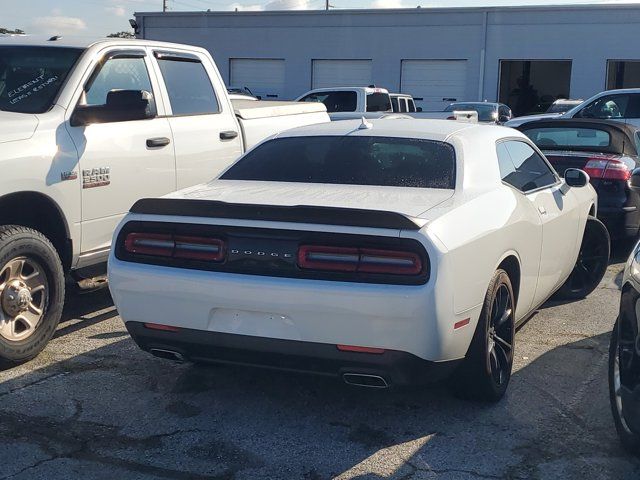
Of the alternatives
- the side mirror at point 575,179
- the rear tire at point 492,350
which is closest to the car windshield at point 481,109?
the side mirror at point 575,179

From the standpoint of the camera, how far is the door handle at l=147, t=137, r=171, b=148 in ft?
20.4

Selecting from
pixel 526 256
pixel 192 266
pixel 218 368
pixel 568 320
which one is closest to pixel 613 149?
pixel 568 320

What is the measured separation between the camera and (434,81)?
34.4 m

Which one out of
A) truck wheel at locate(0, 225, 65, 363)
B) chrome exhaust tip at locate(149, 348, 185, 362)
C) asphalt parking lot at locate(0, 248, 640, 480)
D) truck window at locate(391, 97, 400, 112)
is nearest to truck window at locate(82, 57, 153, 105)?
truck wheel at locate(0, 225, 65, 363)

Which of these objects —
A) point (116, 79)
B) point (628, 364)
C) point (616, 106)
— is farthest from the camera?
point (616, 106)

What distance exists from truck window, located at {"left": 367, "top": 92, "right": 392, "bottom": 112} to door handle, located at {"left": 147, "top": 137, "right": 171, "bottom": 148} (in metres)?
12.3

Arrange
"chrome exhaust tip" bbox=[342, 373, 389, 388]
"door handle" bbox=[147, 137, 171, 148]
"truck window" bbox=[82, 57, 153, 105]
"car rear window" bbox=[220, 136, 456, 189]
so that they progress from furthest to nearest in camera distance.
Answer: "door handle" bbox=[147, 137, 171, 148], "truck window" bbox=[82, 57, 153, 105], "car rear window" bbox=[220, 136, 456, 189], "chrome exhaust tip" bbox=[342, 373, 389, 388]

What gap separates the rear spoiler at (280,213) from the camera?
12.5 feet

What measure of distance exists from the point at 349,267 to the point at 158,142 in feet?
9.69

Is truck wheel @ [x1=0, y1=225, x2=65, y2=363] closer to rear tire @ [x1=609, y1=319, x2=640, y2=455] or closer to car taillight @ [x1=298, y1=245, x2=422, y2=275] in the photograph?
car taillight @ [x1=298, y1=245, x2=422, y2=275]

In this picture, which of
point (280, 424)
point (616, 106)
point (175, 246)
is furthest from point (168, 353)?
point (616, 106)

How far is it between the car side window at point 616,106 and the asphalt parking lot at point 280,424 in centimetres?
1014

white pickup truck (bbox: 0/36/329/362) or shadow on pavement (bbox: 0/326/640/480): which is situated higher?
white pickup truck (bbox: 0/36/329/362)

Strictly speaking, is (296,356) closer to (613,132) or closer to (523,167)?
(523,167)
